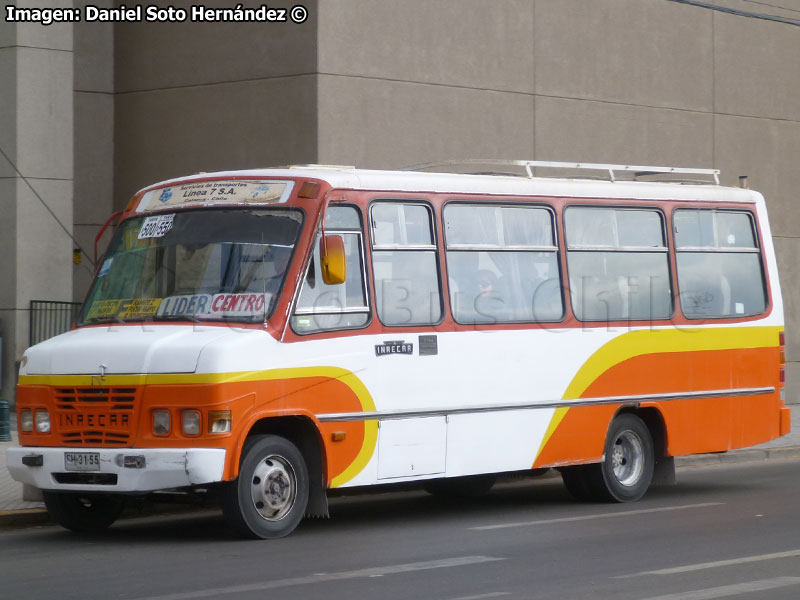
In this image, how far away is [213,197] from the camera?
452 inches

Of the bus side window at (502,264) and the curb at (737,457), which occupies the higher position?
the bus side window at (502,264)

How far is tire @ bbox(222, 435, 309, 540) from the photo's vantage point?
1057 cm

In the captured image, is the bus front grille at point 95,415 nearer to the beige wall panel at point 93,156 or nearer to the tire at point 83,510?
the tire at point 83,510

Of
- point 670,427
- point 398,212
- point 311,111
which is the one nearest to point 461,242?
point 398,212

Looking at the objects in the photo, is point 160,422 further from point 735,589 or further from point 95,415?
point 735,589

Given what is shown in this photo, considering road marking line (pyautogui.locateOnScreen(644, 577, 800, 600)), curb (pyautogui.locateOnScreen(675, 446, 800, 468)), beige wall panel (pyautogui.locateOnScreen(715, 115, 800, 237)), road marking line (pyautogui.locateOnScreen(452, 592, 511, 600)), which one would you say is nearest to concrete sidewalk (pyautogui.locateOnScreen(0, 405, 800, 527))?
curb (pyautogui.locateOnScreen(675, 446, 800, 468))

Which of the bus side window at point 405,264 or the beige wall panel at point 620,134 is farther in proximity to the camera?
the beige wall panel at point 620,134

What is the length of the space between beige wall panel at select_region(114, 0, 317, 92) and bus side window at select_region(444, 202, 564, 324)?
812 centimetres

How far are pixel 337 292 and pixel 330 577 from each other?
9.42 feet

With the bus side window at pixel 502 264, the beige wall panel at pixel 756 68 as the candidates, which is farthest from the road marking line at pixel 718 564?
the beige wall panel at pixel 756 68

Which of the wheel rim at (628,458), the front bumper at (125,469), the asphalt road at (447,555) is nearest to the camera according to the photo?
the asphalt road at (447,555)

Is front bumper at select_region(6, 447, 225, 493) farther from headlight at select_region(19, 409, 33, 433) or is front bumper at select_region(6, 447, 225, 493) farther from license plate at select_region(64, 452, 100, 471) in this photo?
headlight at select_region(19, 409, 33, 433)

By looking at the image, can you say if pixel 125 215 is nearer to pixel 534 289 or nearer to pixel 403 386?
pixel 403 386

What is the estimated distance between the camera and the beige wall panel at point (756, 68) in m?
26.0
